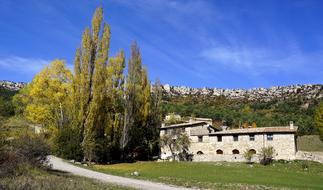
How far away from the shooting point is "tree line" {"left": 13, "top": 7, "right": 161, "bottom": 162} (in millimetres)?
30625

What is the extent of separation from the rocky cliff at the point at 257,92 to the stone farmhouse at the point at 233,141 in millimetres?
56408

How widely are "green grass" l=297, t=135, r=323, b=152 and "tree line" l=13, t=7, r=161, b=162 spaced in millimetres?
23875

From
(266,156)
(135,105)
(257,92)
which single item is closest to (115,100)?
(135,105)

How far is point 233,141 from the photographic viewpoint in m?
41.4

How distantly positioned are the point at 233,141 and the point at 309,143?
1937 cm

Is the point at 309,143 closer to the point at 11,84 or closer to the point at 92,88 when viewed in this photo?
the point at 92,88

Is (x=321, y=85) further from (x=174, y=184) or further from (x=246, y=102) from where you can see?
(x=174, y=184)

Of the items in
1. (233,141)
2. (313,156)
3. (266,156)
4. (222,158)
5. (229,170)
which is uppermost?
(233,141)

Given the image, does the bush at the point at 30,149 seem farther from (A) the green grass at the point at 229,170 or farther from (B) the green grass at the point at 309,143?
(B) the green grass at the point at 309,143

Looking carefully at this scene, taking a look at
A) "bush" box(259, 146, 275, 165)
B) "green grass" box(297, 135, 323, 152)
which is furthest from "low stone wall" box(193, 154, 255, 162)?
"green grass" box(297, 135, 323, 152)

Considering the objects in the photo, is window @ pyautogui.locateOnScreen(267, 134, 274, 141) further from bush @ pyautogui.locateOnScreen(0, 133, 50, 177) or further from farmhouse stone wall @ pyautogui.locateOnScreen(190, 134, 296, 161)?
bush @ pyautogui.locateOnScreen(0, 133, 50, 177)

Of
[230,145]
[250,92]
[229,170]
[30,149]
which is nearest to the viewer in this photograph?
[30,149]

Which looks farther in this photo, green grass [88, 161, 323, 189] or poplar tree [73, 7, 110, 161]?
poplar tree [73, 7, 110, 161]

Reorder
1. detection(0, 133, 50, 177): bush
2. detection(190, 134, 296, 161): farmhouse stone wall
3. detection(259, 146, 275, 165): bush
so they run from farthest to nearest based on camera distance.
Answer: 1. detection(190, 134, 296, 161): farmhouse stone wall
2. detection(259, 146, 275, 165): bush
3. detection(0, 133, 50, 177): bush
